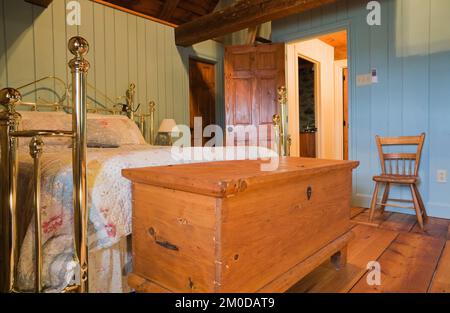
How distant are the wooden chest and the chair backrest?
182 cm

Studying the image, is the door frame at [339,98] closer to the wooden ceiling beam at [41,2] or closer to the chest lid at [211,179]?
the chest lid at [211,179]

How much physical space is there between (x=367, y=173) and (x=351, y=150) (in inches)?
12.3

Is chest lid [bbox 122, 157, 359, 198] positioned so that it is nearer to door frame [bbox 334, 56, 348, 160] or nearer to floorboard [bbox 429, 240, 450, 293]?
floorboard [bbox 429, 240, 450, 293]

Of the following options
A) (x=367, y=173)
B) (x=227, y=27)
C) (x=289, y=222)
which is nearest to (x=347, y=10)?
(x=227, y=27)

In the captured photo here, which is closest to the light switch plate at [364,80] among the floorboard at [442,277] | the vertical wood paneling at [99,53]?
the floorboard at [442,277]

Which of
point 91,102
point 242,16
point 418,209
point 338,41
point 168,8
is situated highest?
point 168,8

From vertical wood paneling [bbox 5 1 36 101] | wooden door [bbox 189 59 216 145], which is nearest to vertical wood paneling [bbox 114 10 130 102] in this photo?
vertical wood paneling [bbox 5 1 36 101]

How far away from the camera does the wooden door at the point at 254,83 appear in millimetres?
3863

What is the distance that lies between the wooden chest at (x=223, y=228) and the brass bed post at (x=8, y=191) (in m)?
0.36

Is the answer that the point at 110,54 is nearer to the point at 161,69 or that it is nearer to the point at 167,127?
the point at 161,69

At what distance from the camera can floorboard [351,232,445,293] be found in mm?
1478

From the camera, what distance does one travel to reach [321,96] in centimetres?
456

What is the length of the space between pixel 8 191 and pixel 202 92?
4.10 metres

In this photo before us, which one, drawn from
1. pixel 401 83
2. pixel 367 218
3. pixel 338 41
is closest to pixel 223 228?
pixel 367 218
